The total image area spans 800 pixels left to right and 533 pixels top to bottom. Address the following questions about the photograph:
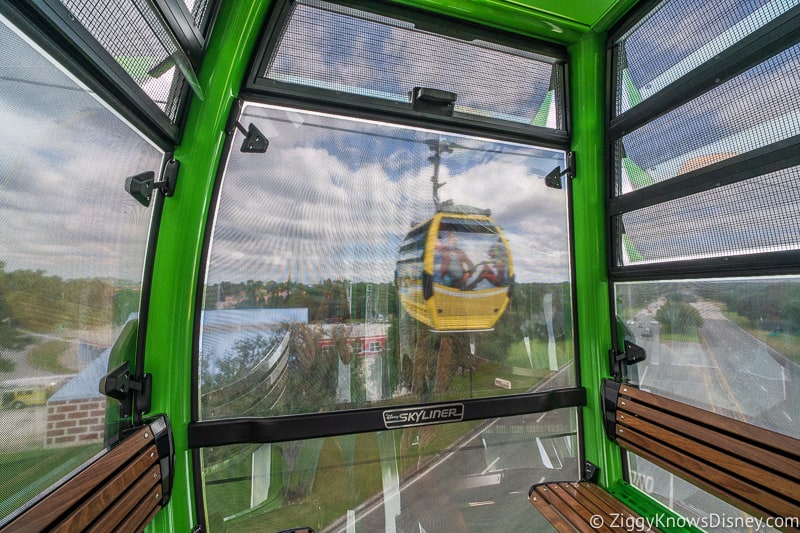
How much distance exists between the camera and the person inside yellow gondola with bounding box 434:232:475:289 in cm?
246

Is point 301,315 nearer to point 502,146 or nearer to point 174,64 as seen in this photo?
point 174,64

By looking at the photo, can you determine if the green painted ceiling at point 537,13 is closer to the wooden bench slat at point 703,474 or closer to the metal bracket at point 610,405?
the metal bracket at point 610,405

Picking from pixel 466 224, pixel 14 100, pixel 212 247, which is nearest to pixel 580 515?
pixel 466 224

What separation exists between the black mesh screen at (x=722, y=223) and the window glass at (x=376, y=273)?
51 centimetres

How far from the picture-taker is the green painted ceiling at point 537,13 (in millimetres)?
2107

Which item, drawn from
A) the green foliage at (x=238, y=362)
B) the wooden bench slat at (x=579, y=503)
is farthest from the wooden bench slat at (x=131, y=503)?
the wooden bench slat at (x=579, y=503)

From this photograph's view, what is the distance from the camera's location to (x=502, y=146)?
2578mm

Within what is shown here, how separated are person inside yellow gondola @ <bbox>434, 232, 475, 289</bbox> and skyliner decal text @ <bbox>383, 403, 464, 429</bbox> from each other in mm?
800

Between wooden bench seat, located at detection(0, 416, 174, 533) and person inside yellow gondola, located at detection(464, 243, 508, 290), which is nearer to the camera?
wooden bench seat, located at detection(0, 416, 174, 533)

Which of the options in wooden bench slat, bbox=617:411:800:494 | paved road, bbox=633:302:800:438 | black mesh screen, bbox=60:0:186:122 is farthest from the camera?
paved road, bbox=633:302:800:438

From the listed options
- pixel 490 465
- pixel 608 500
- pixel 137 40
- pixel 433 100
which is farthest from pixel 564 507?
pixel 137 40

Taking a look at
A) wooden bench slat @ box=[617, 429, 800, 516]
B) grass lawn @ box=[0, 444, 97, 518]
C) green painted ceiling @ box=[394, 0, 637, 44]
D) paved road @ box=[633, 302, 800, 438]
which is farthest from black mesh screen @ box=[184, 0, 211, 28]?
wooden bench slat @ box=[617, 429, 800, 516]

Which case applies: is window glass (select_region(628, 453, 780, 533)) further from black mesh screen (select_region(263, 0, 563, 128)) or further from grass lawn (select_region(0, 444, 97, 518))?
grass lawn (select_region(0, 444, 97, 518))

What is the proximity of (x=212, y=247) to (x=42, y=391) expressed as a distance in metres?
0.98
